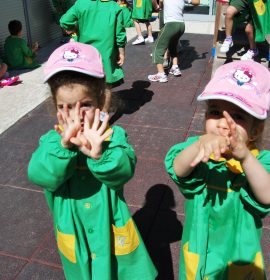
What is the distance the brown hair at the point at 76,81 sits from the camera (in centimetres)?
207

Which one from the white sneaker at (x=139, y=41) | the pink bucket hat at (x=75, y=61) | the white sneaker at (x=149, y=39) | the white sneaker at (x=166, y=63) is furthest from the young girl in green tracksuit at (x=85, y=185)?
the white sneaker at (x=149, y=39)

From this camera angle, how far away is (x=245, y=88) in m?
1.62

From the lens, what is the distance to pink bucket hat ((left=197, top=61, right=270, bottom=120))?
5.26 feet

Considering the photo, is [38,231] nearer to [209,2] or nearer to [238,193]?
[238,193]

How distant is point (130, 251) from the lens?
7.14 ft

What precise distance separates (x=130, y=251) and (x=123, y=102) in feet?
13.0

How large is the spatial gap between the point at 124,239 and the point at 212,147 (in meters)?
0.91

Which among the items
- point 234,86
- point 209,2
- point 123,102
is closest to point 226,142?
point 234,86

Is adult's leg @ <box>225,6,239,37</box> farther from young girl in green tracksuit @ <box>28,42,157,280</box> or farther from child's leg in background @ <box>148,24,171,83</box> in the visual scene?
young girl in green tracksuit @ <box>28,42,157,280</box>

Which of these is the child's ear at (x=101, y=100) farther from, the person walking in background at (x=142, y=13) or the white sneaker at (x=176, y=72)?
the person walking in background at (x=142, y=13)

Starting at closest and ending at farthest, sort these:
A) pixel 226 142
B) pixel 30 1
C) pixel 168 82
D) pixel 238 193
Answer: pixel 226 142 → pixel 238 193 → pixel 168 82 → pixel 30 1

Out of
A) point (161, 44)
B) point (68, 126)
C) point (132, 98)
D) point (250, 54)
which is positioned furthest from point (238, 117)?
point (250, 54)

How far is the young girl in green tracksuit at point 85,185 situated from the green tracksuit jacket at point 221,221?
333 millimetres

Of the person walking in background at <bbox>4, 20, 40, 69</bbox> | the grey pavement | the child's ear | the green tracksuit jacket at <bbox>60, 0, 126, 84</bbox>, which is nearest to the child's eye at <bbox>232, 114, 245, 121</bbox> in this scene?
the child's ear
